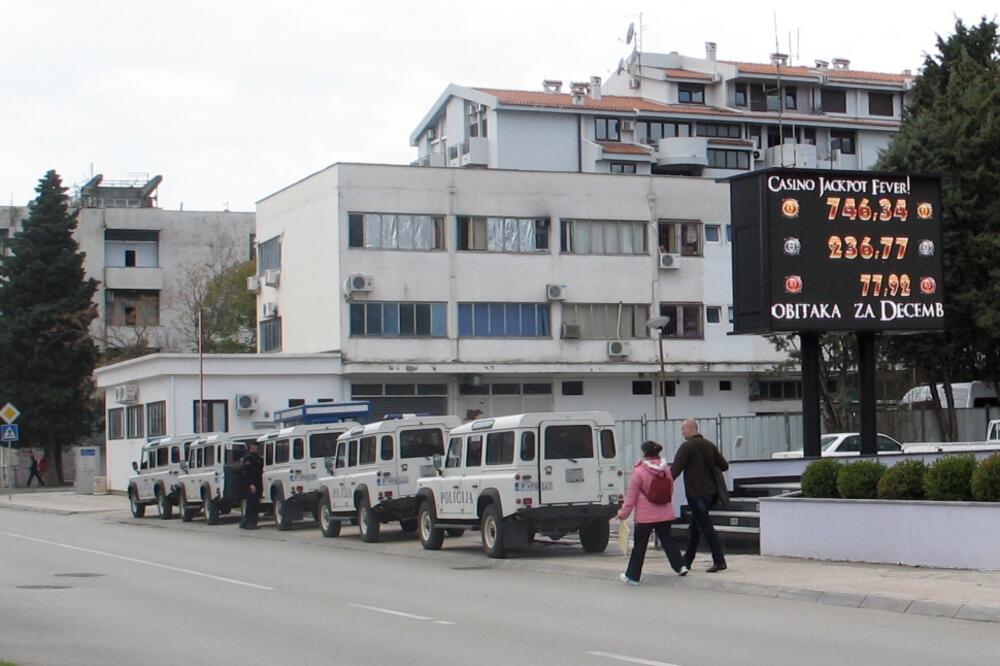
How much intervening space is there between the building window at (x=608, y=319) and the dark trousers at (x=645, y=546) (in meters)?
39.3

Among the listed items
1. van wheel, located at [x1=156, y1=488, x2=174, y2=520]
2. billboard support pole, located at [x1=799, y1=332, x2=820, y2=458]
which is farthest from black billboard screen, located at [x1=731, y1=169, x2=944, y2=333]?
van wheel, located at [x1=156, y1=488, x2=174, y2=520]

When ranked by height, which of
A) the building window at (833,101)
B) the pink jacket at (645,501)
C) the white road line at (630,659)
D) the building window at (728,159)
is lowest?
the white road line at (630,659)

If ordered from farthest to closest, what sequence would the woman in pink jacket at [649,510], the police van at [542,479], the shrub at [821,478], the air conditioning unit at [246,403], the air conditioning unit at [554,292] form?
the air conditioning unit at [554,292], the air conditioning unit at [246,403], the police van at [542,479], the shrub at [821,478], the woman in pink jacket at [649,510]

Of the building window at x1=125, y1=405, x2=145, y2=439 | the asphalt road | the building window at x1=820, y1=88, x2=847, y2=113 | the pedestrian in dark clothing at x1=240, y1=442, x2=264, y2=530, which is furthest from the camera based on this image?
the building window at x1=820, y1=88, x2=847, y2=113

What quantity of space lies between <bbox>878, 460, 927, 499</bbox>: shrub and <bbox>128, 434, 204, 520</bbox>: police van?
22.6 m

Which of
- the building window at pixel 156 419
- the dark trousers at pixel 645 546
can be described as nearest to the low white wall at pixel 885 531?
the dark trousers at pixel 645 546

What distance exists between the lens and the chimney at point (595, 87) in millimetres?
86875

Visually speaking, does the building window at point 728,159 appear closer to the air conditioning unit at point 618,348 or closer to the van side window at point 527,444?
the air conditioning unit at point 618,348

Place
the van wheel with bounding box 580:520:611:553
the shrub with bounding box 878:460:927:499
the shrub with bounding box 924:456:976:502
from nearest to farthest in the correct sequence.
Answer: the shrub with bounding box 924:456:976:502 → the shrub with bounding box 878:460:927:499 → the van wheel with bounding box 580:520:611:553

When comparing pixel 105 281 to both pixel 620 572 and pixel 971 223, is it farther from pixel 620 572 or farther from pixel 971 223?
pixel 620 572

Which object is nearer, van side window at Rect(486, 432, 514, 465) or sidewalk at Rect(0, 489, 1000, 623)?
sidewalk at Rect(0, 489, 1000, 623)

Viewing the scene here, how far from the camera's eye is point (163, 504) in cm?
3878

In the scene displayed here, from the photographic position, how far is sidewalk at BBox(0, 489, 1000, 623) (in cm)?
1441

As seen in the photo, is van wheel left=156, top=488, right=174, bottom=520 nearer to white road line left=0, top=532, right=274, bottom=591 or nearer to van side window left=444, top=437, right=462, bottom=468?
white road line left=0, top=532, right=274, bottom=591
